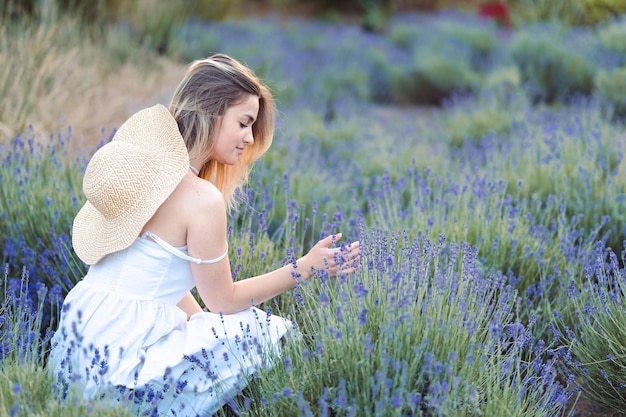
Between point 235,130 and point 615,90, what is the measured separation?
4637mm

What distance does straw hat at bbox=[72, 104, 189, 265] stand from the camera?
7.45 feet

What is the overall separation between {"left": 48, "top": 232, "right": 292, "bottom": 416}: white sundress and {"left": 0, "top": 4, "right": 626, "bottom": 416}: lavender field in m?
0.08

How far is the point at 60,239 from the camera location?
9.34ft

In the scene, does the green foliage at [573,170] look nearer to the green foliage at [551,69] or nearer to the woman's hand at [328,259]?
the woman's hand at [328,259]

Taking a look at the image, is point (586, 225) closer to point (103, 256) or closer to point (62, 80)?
point (103, 256)

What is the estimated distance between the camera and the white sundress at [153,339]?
2.21 meters

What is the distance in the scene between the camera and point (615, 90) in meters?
6.05

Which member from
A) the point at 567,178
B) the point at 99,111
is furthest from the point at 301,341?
the point at 99,111

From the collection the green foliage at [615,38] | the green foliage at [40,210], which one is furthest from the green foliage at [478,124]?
the green foliage at [40,210]

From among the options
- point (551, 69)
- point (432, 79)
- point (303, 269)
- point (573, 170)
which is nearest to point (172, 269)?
point (303, 269)

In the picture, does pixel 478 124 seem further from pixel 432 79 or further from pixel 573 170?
pixel 432 79

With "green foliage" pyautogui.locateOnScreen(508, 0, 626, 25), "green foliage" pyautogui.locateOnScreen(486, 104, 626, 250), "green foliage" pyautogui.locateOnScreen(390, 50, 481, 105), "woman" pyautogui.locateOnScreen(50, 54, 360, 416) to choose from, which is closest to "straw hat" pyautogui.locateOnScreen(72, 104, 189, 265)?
"woman" pyautogui.locateOnScreen(50, 54, 360, 416)

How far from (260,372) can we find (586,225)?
2257 millimetres

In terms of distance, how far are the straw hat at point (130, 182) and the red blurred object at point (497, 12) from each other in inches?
407
